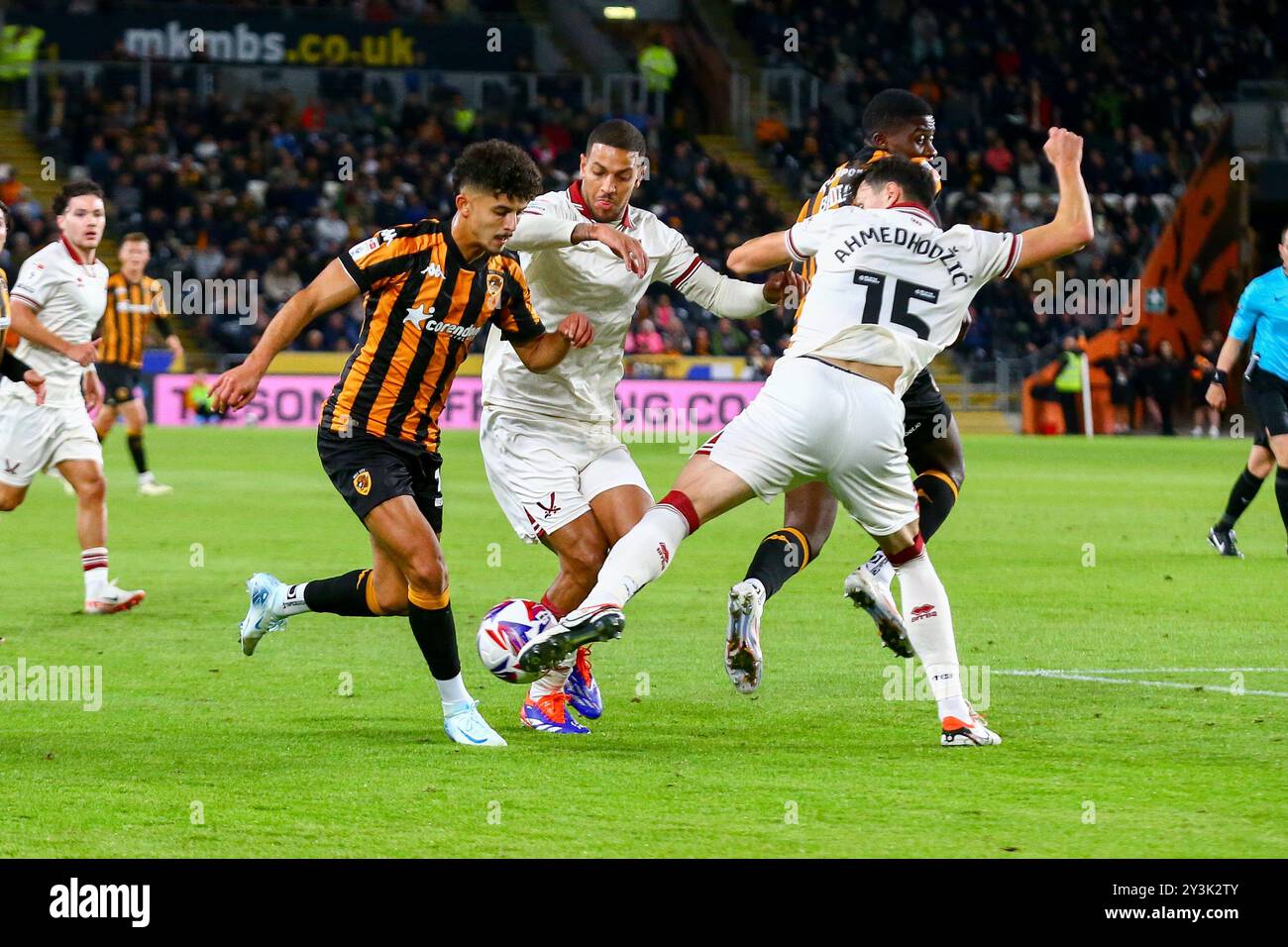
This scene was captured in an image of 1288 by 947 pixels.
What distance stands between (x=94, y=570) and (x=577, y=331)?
4.85m

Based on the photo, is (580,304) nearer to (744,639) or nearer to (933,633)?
(744,639)

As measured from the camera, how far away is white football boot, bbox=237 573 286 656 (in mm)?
7938

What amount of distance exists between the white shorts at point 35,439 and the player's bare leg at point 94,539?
0.27ft

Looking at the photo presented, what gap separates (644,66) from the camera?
4044 cm

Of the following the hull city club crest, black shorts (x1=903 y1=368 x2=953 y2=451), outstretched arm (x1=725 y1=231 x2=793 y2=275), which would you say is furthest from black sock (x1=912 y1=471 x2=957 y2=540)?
the hull city club crest

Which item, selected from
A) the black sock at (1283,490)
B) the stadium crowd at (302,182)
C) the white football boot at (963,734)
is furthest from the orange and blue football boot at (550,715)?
the stadium crowd at (302,182)

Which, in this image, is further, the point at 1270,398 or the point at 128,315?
the point at 128,315

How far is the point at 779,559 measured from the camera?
289 inches

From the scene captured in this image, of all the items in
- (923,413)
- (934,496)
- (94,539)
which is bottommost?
(94,539)

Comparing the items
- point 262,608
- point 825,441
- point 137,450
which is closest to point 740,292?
point 825,441

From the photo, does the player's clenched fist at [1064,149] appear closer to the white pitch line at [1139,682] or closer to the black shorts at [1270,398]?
the white pitch line at [1139,682]

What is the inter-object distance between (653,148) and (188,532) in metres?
24.8

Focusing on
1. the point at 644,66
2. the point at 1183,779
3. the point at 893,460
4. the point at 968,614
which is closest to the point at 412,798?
the point at 893,460

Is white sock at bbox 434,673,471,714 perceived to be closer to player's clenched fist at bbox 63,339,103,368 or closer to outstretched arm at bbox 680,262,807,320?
outstretched arm at bbox 680,262,807,320
